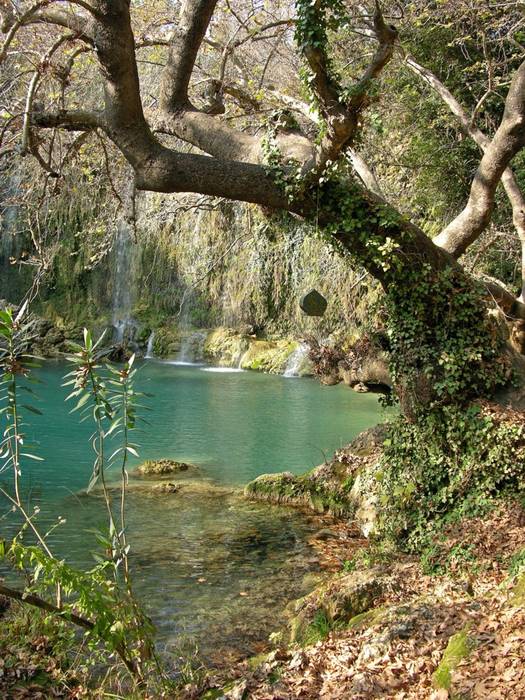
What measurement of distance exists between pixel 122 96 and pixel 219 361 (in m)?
17.7

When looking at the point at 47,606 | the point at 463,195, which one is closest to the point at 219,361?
the point at 463,195

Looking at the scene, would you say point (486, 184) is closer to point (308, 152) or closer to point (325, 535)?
point (308, 152)

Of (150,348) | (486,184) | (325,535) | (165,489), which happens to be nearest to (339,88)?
(486,184)

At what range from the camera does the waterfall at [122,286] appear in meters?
26.7

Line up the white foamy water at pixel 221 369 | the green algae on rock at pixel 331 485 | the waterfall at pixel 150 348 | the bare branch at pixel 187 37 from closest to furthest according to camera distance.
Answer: the bare branch at pixel 187 37, the green algae on rock at pixel 331 485, the white foamy water at pixel 221 369, the waterfall at pixel 150 348

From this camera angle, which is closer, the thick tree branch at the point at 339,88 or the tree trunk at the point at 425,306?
the thick tree branch at the point at 339,88

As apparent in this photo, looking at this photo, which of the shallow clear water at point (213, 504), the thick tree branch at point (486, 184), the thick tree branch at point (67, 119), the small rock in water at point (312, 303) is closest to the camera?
the shallow clear water at point (213, 504)

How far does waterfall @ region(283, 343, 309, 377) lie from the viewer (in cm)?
2169

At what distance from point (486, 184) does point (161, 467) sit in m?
6.61

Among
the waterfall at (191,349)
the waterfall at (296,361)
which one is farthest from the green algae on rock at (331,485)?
the waterfall at (191,349)

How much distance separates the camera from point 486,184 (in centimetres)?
802

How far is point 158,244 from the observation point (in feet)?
85.5

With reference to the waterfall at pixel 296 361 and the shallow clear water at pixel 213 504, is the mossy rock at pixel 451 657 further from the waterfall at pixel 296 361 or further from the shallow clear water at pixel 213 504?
the waterfall at pixel 296 361

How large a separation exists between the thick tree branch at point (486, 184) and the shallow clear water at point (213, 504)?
402cm
